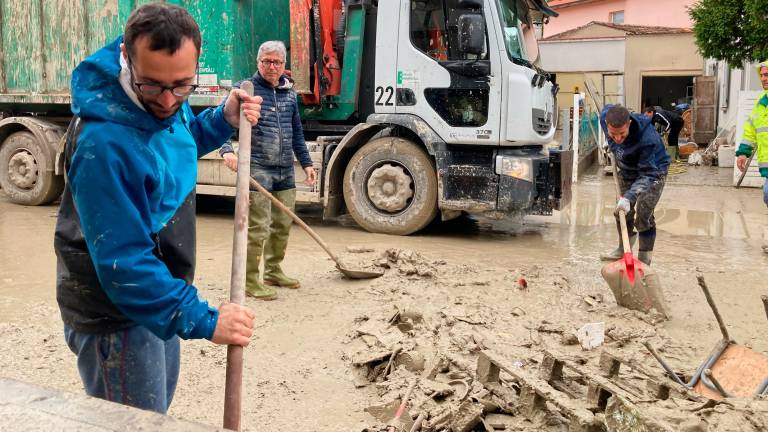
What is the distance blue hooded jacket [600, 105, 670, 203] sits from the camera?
20.1 feet

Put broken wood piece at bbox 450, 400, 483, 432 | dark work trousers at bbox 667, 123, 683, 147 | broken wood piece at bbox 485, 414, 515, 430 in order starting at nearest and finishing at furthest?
broken wood piece at bbox 450, 400, 483, 432
broken wood piece at bbox 485, 414, 515, 430
dark work trousers at bbox 667, 123, 683, 147

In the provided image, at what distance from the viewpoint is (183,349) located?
4.14 meters

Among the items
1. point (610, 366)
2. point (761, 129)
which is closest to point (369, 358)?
point (610, 366)

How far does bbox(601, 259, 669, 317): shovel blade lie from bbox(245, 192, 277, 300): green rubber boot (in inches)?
101

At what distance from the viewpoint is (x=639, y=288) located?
16.4 ft

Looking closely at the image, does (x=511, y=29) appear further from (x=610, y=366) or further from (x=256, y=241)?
(x=610, y=366)

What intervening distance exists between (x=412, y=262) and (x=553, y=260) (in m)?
1.66

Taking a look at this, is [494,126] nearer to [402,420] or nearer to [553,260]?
[553,260]

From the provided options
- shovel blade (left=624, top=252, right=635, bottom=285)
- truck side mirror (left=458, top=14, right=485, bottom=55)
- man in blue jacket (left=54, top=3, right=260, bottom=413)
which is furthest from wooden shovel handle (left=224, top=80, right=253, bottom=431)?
truck side mirror (left=458, top=14, right=485, bottom=55)

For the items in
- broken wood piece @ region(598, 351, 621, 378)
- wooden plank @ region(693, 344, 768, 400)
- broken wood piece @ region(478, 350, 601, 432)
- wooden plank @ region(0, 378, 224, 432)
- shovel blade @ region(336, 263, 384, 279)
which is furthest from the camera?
shovel blade @ region(336, 263, 384, 279)

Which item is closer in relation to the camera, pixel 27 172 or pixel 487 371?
pixel 487 371

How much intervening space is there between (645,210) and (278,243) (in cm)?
326

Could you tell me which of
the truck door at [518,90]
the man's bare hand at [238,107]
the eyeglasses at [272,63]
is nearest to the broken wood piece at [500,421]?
the man's bare hand at [238,107]

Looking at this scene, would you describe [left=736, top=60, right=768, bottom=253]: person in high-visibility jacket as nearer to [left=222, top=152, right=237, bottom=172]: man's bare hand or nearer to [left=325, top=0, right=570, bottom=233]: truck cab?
[left=325, top=0, right=570, bottom=233]: truck cab
